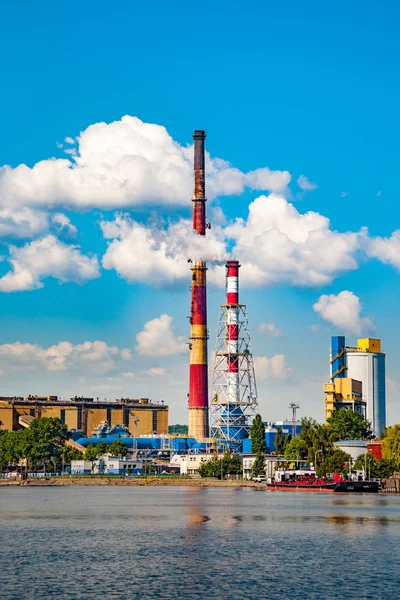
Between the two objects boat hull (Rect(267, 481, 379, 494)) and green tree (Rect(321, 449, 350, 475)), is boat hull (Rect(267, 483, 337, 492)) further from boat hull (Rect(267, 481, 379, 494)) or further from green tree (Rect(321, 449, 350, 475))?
green tree (Rect(321, 449, 350, 475))

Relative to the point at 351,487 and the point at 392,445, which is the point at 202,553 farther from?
the point at 392,445

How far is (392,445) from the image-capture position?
589 feet

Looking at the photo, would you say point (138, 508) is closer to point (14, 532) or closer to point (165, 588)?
point (14, 532)

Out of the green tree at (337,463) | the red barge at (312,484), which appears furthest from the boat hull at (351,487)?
the green tree at (337,463)

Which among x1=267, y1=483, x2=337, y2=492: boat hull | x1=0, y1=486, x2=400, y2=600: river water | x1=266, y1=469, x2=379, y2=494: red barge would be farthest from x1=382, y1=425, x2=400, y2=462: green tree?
x1=0, y1=486, x2=400, y2=600: river water

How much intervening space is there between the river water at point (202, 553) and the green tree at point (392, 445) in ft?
203

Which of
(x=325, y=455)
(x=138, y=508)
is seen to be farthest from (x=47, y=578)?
(x=325, y=455)

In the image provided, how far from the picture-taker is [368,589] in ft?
183

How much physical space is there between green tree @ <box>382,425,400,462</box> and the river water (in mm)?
61766

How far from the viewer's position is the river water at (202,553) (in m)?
56.2

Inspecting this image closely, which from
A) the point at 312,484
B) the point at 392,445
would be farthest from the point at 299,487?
the point at 392,445

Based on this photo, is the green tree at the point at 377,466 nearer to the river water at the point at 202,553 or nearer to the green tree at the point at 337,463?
the green tree at the point at 337,463

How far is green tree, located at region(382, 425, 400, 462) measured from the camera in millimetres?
178250

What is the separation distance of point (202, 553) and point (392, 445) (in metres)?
113
